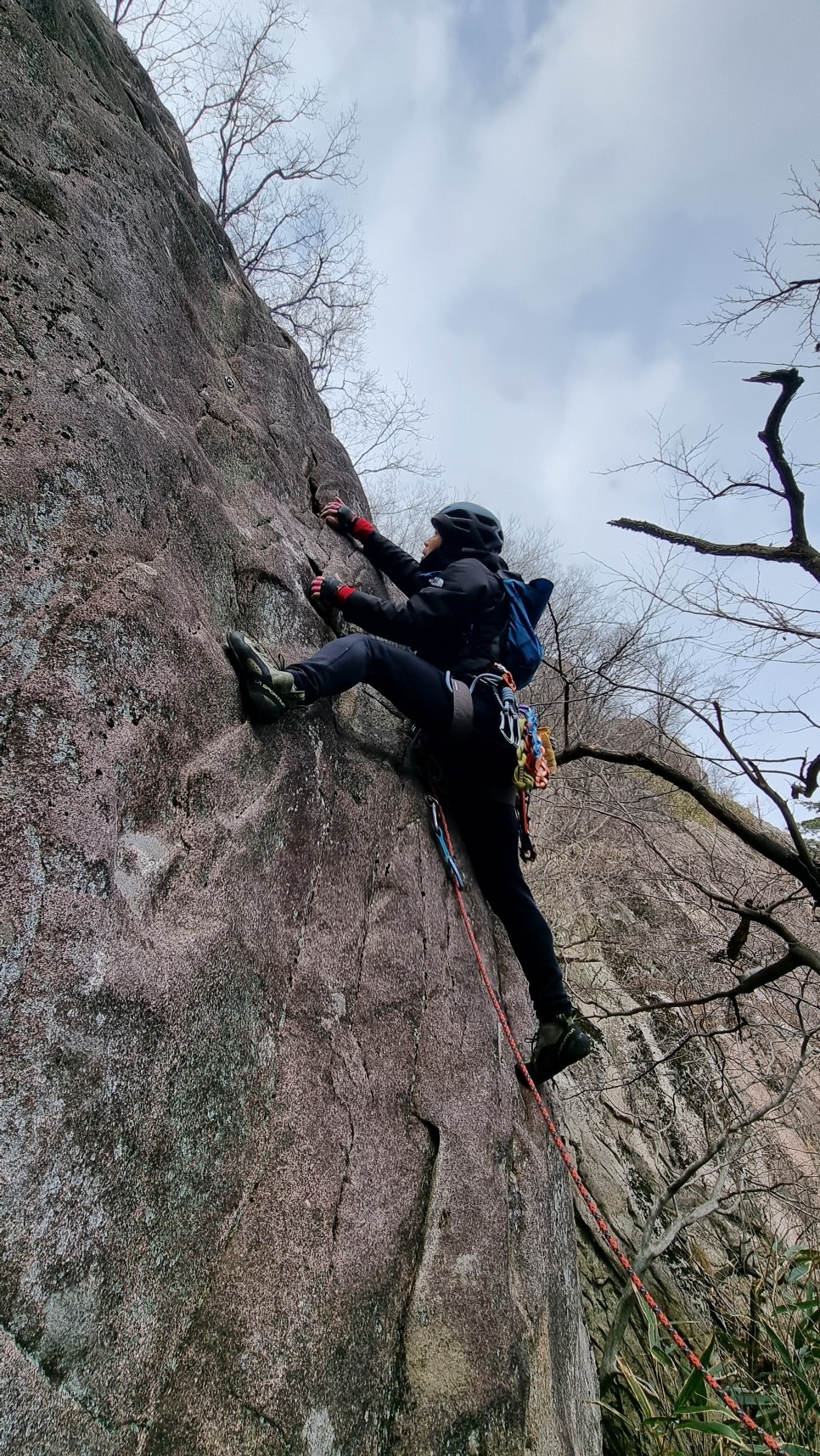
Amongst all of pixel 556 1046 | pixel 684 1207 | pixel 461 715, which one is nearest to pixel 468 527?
pixel 461 715

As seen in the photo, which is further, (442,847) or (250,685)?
(442,847)

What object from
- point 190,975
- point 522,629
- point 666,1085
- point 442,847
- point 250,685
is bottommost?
point 190,975

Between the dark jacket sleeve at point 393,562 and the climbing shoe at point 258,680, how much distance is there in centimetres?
181

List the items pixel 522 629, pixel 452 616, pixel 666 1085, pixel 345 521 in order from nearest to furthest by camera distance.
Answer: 1. pixel 452 616
2. pixel 522 629
3. pixel 345 521
4. pixel 666 1085

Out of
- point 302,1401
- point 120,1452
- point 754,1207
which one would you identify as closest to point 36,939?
point 120,1452

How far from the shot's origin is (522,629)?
4004 millimetres

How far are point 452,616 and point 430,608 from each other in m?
0.13

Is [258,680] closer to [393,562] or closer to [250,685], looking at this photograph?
[250,685]

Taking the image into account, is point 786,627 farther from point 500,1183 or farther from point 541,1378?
point 541,1378

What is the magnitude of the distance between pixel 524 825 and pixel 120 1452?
2.93 meters

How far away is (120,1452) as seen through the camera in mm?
1757

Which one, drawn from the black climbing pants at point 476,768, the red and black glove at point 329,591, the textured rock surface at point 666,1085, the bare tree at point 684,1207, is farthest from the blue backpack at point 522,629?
the bare tree at point 684,1207

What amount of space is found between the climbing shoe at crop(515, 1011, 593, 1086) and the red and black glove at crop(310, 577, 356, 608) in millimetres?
2460

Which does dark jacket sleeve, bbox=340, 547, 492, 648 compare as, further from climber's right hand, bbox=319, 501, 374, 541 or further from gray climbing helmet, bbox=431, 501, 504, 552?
climber's right hand, bbox=319, 501, 374, 541
